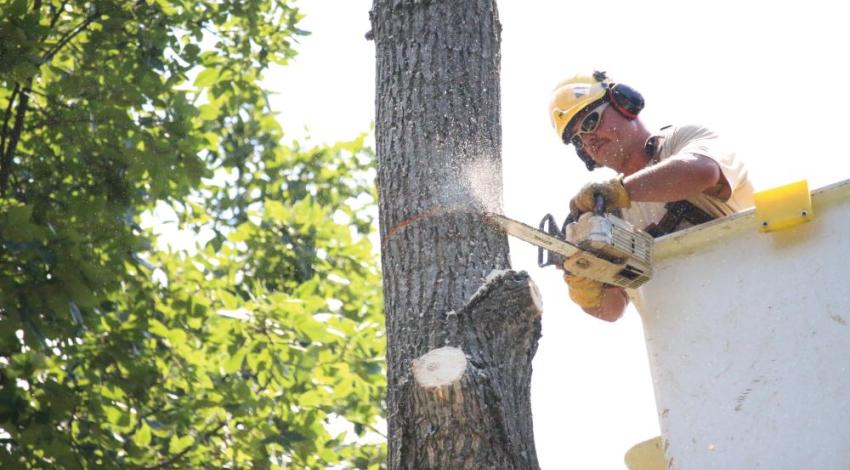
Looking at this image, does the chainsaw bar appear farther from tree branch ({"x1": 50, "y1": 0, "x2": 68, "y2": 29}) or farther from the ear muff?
tree branch ({"x1": 50, "y1": 0, "x2": 68, "y2": 29})

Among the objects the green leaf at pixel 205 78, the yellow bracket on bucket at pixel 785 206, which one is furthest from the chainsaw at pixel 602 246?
the green leaf at pixel 205 78

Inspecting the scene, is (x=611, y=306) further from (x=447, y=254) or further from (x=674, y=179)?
(x=447, y=254)

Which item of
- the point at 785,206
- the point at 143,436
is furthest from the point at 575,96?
the point at 143,436

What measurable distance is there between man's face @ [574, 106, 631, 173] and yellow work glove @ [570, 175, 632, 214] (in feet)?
1.70

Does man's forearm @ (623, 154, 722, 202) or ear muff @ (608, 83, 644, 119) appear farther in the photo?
ear muff @ (608, 83, 644, 119)

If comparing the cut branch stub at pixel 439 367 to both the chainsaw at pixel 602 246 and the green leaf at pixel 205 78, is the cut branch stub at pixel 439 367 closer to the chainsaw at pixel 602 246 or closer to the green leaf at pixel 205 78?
the chainsaw at pixel 602 246

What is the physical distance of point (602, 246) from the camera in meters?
2.96

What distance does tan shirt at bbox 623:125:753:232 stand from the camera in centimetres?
312

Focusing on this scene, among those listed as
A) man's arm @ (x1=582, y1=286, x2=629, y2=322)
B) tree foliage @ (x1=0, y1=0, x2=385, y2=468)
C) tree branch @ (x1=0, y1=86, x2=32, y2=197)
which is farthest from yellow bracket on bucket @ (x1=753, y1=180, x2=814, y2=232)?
tree branch @ (x1=0, y1=86, x2=32, y2=197)

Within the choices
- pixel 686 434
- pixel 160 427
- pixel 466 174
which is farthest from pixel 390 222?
pixel 160 427

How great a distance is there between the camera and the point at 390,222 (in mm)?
2682

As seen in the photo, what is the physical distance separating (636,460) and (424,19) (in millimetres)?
1473

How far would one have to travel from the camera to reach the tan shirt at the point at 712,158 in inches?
123

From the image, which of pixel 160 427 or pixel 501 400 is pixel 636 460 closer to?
pixel 501 400
